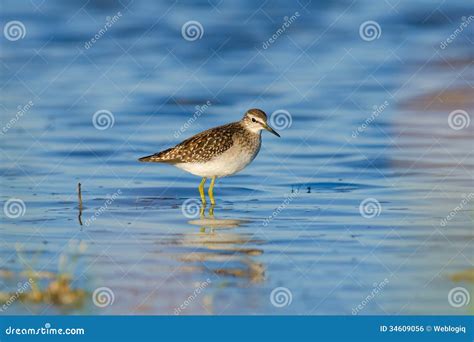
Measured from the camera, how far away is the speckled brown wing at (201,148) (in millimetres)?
13195

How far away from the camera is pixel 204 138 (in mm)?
13367

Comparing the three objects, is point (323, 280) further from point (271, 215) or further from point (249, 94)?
point (249, 94)

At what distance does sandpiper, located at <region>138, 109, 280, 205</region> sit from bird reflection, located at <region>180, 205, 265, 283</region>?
4.86ft

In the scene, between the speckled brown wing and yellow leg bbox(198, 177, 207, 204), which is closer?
yellow leg bbox(198, 177, 207, 204)

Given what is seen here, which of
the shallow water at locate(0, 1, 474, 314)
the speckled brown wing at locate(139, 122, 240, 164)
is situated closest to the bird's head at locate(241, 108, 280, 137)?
the speckled brown wing at locate(139, 122, 240, 164)

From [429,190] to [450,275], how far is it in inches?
139

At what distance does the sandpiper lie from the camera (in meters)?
13.2

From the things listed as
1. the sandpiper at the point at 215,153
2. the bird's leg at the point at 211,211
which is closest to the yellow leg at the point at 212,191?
the sandpiper at the point at 215,153

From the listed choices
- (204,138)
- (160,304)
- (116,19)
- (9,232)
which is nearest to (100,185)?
(204,138)

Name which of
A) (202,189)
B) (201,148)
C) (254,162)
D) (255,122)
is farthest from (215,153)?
(254,162)

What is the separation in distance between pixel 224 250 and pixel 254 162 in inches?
182

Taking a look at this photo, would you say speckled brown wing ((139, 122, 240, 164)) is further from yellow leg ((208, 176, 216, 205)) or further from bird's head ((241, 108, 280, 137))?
yellow leg ((208, 176, 216, 205))

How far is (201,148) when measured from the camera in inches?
521

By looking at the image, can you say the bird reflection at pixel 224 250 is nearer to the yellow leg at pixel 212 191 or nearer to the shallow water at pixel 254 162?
the shallow water at pixel 254 162
